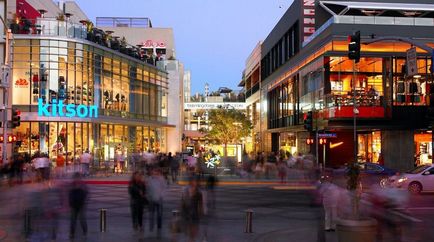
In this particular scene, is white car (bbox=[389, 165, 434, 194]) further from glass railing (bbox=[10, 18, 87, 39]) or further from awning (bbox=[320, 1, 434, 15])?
glass railing (bbox=[10, 18, 87, 39])

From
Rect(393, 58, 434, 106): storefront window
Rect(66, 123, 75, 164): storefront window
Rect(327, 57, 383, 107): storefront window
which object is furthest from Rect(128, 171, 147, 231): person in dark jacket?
Rect(393, 58, 434, 106): storefront window

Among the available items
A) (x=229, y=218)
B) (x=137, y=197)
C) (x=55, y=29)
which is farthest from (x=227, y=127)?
(x=137, y=197)

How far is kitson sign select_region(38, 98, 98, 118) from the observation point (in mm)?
41000

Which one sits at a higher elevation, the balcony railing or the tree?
the balcony railing

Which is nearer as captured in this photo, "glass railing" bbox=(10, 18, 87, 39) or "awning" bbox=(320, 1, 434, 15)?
"glass railing" bbox=(10, 18, 87, 39)

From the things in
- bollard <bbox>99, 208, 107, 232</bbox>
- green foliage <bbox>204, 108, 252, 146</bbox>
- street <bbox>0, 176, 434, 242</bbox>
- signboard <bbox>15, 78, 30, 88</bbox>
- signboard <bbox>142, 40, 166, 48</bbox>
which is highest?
signboard <bbox>142, 40, 166, 48</bbox>

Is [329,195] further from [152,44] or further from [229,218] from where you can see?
[152,44]

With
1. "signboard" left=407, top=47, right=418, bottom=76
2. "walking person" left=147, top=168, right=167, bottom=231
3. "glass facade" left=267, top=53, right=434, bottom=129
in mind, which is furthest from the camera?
"glass facade" left=267, top=53, right=434, bottom=129

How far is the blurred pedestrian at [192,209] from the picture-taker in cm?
1157

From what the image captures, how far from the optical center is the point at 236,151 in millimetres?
48094

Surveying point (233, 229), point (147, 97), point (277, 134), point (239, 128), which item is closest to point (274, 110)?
point (277, 134)

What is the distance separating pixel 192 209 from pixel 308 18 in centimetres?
4172

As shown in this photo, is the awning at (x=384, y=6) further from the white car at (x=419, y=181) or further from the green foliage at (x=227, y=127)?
the green foliage at (x=227, y=127)

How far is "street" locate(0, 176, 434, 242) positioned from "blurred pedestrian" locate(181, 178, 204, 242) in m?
0.71
